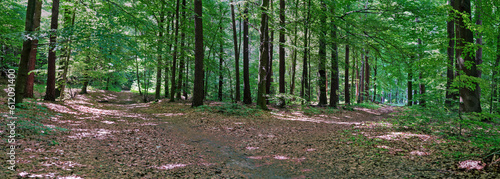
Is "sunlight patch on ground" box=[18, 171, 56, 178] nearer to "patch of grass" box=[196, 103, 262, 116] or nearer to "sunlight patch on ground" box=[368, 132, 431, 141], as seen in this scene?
"sunlight patch on ground" box=[368, 132, 431, 141]

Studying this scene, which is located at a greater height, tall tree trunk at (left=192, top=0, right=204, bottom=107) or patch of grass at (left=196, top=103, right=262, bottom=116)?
tall tree trunk at (left=192, top=0, right=204, bottom=107)

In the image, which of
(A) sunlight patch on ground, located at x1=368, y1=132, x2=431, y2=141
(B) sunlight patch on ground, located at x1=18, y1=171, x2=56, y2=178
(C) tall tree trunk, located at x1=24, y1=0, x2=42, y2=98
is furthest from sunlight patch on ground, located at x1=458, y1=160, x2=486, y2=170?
(C) tall tree trunk, located at x1=24, y1=0, x2=42, y2=98

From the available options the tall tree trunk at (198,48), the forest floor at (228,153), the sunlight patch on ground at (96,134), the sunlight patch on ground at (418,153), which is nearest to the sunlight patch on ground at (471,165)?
the forest floor at (228,153)

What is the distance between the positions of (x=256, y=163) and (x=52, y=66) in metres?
11.9

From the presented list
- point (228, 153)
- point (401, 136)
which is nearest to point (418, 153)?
point (401, 136)

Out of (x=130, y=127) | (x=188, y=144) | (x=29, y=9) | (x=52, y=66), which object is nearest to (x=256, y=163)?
(x=188, y=144)

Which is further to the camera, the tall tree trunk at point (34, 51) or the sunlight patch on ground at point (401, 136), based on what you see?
the tall tree trunk at point (34, 51)

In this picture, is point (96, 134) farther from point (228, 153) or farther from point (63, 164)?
point (228, 153)

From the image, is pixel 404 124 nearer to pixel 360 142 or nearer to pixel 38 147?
pixel 360 142

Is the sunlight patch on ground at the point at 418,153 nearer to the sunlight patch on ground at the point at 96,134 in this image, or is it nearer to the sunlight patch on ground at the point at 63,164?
the sunlight patch on ground at the point at 63,164

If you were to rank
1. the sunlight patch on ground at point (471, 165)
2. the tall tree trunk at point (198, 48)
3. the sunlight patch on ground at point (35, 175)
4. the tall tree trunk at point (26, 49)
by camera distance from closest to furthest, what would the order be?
the sunlight patch on ground at point (35, 175)
the sunlight patch on ground at point (471, 165)
the tall tree trunk at point (26, 49)
the tall tree trunk at point (198, 48)

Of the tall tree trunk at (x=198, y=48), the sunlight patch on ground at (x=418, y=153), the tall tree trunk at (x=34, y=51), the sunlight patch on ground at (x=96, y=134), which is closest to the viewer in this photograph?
the sunlight patch on ground at (x=418, y=153)

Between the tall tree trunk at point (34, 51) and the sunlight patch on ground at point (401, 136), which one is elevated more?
the tall tree trunk at point (34, 51)

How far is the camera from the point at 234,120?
406 inches
